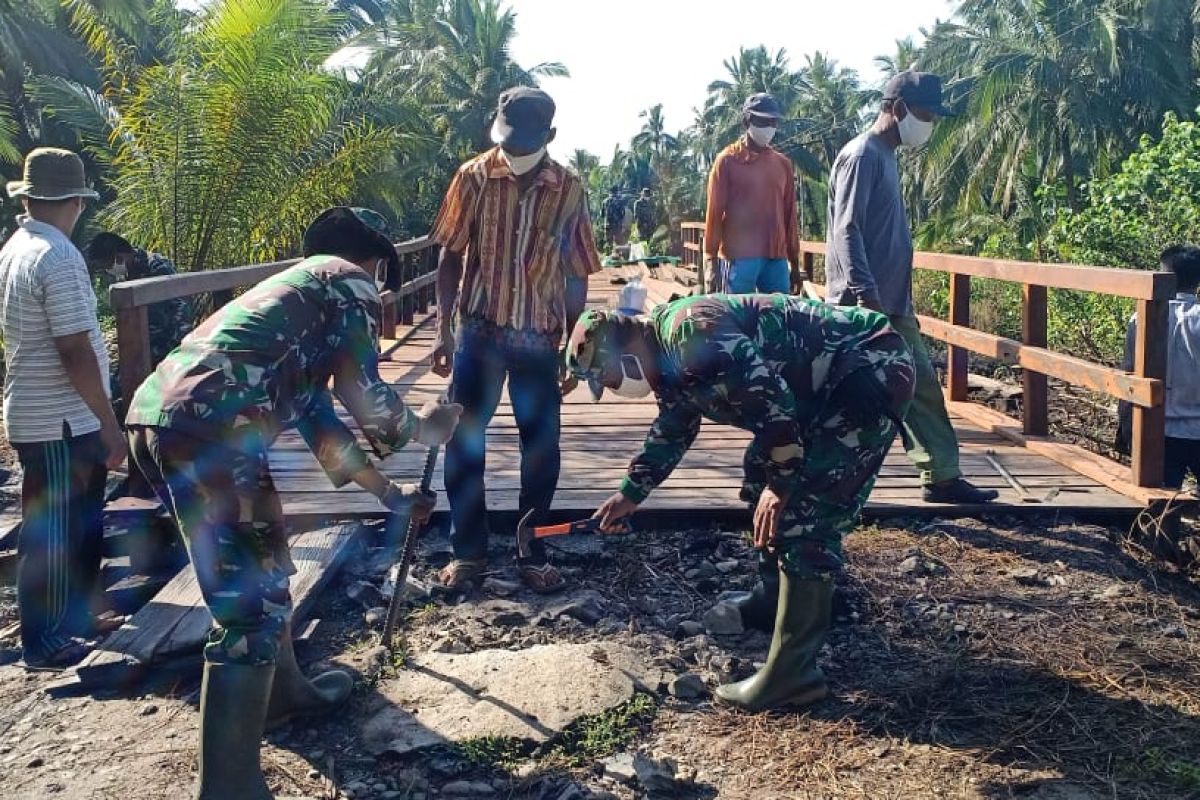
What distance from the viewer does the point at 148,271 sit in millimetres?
6141

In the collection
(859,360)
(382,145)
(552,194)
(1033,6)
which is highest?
(1033,6)

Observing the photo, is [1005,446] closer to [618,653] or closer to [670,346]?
[618,653]

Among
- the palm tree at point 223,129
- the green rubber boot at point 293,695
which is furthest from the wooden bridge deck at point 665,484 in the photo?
the palm tree at point 223,129

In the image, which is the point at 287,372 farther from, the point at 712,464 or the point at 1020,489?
the point at 1020,489

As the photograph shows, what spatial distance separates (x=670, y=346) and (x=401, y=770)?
53.9 inches

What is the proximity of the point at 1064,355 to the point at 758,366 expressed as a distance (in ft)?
12.0

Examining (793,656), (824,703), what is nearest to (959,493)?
(824,703)

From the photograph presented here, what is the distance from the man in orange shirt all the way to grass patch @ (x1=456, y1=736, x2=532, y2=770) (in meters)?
4.12

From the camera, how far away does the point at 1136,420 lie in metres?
5.04

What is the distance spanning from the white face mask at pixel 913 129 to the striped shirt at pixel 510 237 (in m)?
1.52

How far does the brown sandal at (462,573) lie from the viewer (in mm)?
4348

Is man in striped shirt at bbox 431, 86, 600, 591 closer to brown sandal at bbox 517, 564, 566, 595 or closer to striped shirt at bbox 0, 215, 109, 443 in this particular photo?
brown sandal at bbox 517, 564, 566, 595

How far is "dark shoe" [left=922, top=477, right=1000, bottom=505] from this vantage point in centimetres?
516

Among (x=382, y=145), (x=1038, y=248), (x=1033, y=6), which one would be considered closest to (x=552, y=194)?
(x=382, y=145)
